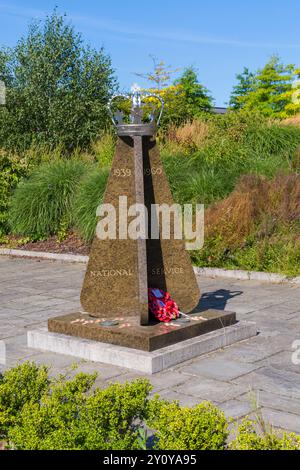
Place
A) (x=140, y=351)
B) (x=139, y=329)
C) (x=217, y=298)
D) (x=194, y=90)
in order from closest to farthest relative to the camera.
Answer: (x=140, y=351) < (x=139, y=329) < (x=217, y=298) < (x=194, y=90)

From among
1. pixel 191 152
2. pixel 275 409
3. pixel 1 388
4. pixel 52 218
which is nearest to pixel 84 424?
pixel 1 388

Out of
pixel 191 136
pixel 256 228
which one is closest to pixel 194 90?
pixel 191 136

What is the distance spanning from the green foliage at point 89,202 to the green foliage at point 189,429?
8704 millimetres

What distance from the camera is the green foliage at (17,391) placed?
3.53m

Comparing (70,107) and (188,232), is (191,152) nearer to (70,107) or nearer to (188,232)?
(188,232)

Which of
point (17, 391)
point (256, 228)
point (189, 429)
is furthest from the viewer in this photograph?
point (256, 228)

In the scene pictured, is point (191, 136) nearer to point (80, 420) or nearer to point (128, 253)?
point (128, 253)

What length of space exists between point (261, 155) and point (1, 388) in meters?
10.6

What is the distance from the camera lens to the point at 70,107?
835 inches

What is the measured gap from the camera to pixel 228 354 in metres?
5.74

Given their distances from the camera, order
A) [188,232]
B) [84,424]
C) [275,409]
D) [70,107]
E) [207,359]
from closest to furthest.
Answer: [84,424] < [275,409] < [207,359] < [188,232] < [70,107]

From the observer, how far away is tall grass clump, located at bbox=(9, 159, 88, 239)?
13352mm

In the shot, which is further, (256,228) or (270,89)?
(270,89)

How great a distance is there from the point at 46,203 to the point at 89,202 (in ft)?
5.23
